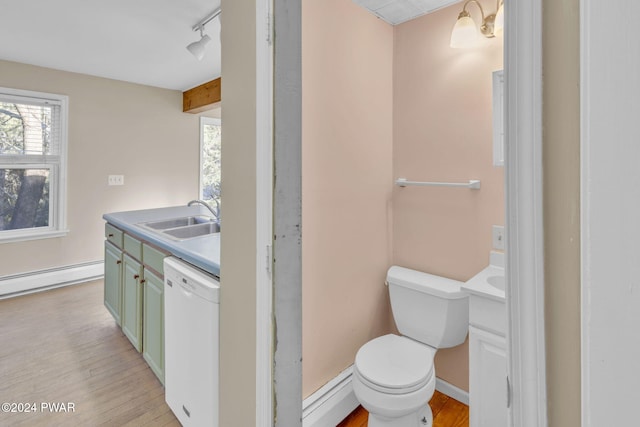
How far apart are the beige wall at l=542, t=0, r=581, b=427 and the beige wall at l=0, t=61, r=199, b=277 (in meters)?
4.43

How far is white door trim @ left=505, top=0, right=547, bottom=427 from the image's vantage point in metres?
0.44

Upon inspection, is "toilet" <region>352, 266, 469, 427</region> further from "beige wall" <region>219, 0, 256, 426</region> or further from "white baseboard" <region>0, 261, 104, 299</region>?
"white baseboard" <region>0, 261, 104, 299</region>

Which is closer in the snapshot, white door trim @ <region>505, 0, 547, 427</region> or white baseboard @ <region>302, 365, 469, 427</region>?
white door trim @ <region>505, 0, 547, 427</region>

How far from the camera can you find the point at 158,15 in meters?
2.30

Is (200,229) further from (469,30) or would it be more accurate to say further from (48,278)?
(48,278)

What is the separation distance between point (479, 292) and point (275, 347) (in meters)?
0.88

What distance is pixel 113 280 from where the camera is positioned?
2564 millimetres

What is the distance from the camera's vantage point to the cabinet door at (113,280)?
2.45 m

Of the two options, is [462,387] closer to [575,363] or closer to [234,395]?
[234,395]

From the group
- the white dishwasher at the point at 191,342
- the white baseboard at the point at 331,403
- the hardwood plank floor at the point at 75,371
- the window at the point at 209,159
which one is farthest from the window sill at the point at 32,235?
the white baseboard at the point at 331,403

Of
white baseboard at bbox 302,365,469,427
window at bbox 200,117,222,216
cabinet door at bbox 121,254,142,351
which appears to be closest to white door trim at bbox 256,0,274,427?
white baseboard at bbox 302,365,469,427

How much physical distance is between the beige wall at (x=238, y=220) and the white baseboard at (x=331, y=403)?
49 cm

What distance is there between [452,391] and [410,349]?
1.71ft

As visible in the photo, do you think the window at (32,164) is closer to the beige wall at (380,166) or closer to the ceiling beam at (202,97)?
the ceiling beam at (202,97)
